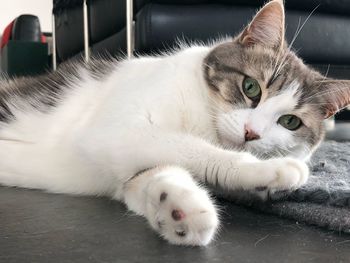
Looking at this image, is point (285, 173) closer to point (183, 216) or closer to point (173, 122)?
point (183, 216)

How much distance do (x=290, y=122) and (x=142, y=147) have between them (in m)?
0.41

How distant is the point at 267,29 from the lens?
4.05 ft

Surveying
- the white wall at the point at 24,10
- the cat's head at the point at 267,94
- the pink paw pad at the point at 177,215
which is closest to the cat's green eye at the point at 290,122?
the cat's head at the point at 267,94

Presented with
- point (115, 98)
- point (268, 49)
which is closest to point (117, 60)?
point (115, 98)

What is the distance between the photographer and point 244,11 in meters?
2.06

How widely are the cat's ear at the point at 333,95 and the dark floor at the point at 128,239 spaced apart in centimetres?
45

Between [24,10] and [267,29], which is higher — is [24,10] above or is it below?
below

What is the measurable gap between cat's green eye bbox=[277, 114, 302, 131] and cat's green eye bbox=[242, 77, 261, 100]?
0.08 meters

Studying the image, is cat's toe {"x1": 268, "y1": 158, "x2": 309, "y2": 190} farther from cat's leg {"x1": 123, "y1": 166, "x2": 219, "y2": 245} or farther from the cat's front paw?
cat's leg {"x1": 123, "y1": 166, "x2": 219, "y2": 245}

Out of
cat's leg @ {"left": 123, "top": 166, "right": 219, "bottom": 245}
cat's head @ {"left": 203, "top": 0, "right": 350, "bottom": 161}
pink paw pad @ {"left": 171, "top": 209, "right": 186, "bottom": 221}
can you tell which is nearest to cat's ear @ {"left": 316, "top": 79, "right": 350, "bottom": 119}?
cat's head @ {"left": 203, "top": 0, "right": 350, "bottom": 161}

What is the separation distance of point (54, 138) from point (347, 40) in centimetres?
169

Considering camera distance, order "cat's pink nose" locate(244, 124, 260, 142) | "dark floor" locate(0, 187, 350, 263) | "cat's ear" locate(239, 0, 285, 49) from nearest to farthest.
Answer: "dark floor" locate(0, 187, 350, 263), "cat's pink nose" locate(244, 124, 260, 142), "cat's ear" locate(239, 0, 285, 49)

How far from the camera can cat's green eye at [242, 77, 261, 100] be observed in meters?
1.13

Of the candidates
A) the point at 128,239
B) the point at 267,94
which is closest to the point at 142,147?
the point at 128,239
